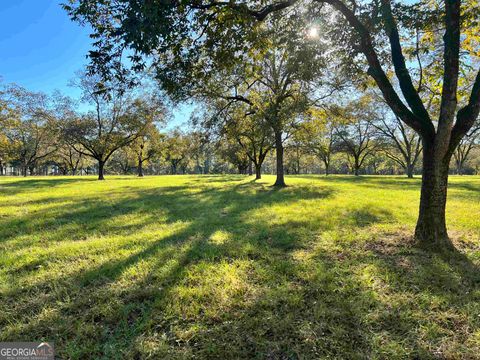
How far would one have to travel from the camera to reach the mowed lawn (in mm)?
2238

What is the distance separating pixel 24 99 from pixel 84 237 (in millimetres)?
28511

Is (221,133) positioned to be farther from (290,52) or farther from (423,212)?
(423,212)

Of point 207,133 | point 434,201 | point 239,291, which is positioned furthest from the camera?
point 207,133

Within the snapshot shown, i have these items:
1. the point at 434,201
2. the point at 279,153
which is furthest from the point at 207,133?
the point at 434,201

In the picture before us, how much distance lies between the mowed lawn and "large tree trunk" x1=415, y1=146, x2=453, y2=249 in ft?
1.13

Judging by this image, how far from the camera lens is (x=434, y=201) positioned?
174 inches

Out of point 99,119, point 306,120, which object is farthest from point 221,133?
point 99,119

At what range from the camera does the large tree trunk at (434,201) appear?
4385 millimetres

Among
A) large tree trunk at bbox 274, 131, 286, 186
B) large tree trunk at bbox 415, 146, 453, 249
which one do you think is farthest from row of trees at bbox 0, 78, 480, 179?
large tree trunk at bbox 415, 146, 453, 249

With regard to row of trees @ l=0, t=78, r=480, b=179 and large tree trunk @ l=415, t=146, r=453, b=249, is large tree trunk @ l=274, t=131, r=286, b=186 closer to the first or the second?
row of trees @ l=0, t=78, r=480, b=179

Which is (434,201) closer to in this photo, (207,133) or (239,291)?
(239,291)

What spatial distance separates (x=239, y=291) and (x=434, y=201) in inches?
152

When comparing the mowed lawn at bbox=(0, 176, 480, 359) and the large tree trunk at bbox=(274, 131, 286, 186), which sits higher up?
the large tree trunk at bbox=(274, 131, 286, 186)

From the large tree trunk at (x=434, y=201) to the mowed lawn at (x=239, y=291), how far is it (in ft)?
1.13
